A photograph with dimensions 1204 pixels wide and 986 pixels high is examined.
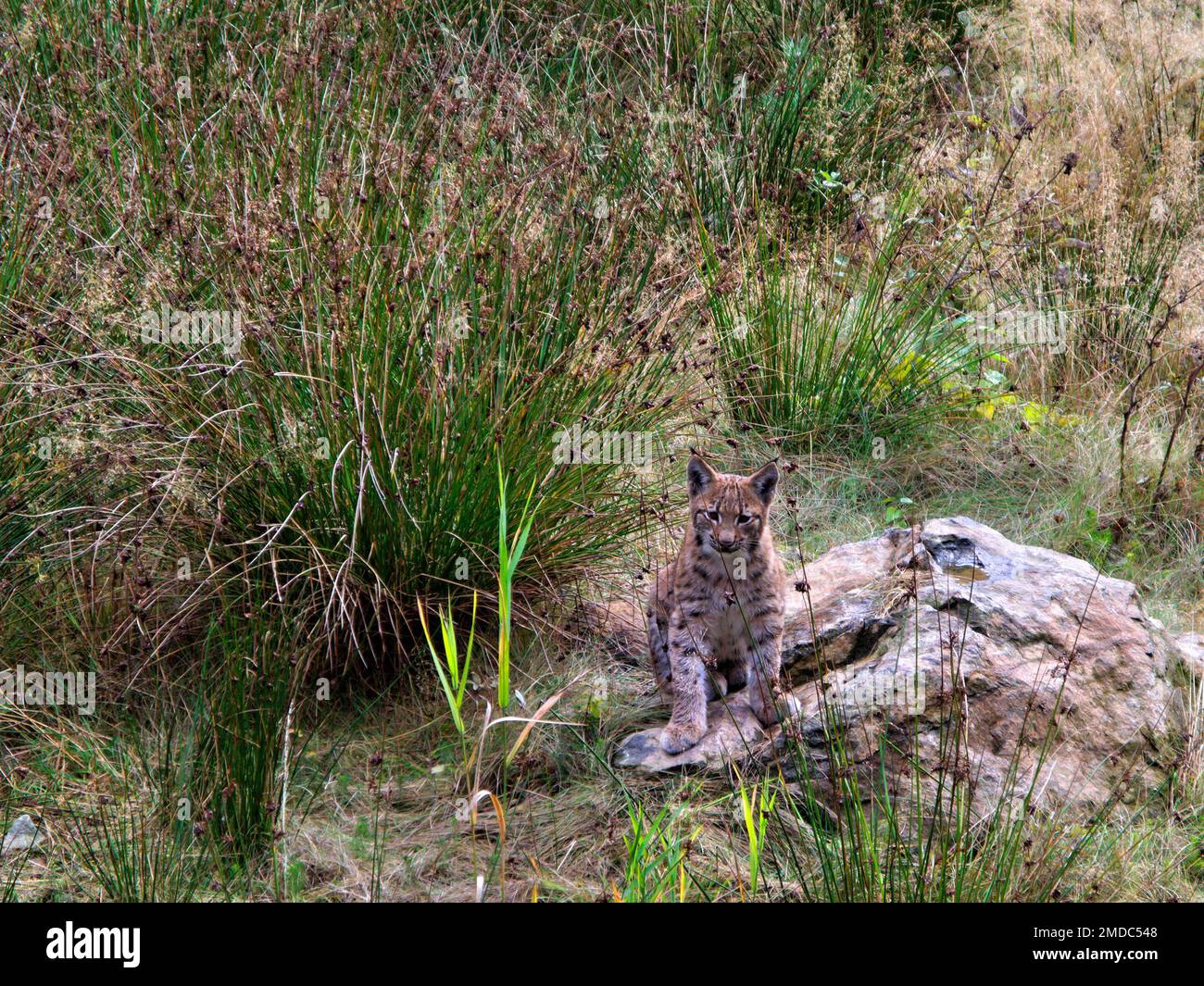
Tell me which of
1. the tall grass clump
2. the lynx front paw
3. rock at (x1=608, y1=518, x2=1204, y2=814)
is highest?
the tall grass clump

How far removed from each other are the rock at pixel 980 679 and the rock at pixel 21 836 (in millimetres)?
1790

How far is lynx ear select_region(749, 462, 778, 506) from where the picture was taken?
437cm

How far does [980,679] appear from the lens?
3.91 metres

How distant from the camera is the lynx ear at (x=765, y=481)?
4.37m

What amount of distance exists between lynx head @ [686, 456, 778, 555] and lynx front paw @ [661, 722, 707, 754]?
60cm

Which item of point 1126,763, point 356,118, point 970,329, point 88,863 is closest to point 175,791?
point 88,863

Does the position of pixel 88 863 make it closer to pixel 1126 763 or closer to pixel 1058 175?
pixel 1126 763

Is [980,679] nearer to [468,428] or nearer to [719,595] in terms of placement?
[719,595]

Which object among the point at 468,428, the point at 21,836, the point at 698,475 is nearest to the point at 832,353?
the point at 698,475

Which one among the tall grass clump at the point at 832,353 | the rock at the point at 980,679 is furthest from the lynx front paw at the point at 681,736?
the tall grass clump at the point at 832,353

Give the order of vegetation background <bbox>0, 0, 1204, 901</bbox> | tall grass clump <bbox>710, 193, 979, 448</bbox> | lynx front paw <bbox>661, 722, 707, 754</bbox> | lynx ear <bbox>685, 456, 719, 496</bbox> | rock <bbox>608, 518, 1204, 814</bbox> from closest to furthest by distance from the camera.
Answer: vegetation background <bbox>0, 0, 1204, 901</bbox> < rock <bbox>608, 518, 1204, 814</bbox> < lynx front paw <bbox>661, 722, 707, 754</bbox> < lynx ear <bbox>685, 456, 719, 496</bbox> < tall grass clump <bbox>710, 193, 979, 448</bbox>

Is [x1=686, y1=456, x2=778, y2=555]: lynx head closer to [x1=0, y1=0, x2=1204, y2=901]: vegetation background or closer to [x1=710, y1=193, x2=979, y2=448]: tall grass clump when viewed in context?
[x1=0, y1=0, x2=1204, y2=901]: vegetation background

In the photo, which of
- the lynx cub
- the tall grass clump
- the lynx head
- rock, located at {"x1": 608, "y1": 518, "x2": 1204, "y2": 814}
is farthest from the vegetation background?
the lynx head

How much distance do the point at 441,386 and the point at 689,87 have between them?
4359mm
